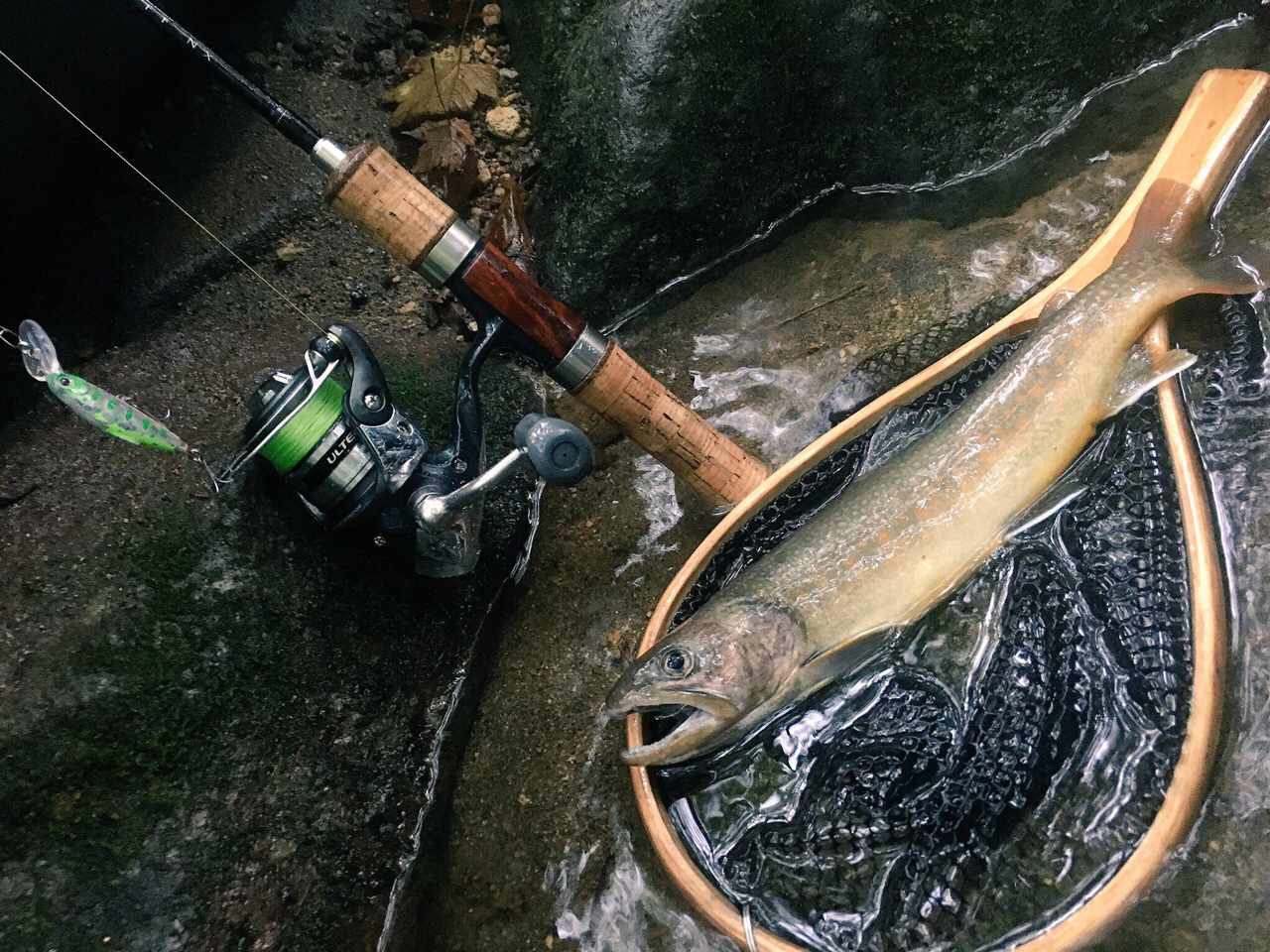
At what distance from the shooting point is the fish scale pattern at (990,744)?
1.97 m

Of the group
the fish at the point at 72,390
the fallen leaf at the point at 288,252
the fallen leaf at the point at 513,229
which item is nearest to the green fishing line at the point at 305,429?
the fish at the point at 72,390

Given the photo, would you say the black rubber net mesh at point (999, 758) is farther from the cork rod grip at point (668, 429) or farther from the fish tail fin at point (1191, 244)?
the cork rod grip at point (668, 429)

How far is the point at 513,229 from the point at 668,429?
1227 mm

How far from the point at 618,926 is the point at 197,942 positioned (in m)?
1.09

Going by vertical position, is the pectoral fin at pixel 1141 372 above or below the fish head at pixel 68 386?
above

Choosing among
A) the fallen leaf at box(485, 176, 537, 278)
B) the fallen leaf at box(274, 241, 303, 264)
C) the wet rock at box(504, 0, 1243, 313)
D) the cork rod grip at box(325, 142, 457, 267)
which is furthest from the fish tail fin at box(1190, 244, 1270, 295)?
the fallen leaf at box(274, 241, 303, 264)

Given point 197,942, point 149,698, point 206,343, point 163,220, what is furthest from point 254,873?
point 163,220

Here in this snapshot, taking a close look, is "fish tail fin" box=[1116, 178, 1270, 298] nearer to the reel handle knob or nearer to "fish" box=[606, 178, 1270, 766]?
"fish" box=[606, 178, 1270, 766]

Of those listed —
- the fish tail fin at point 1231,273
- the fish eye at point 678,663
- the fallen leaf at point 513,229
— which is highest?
the fish tail fin at point 1231,273

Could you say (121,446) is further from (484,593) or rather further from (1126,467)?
(1126,467)

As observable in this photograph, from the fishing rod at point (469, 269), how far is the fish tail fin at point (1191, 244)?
142 cm

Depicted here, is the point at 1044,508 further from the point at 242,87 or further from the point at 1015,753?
→ the point at 242,87

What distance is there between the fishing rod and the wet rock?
2.77 ft

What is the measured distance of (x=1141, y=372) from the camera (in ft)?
7.07
